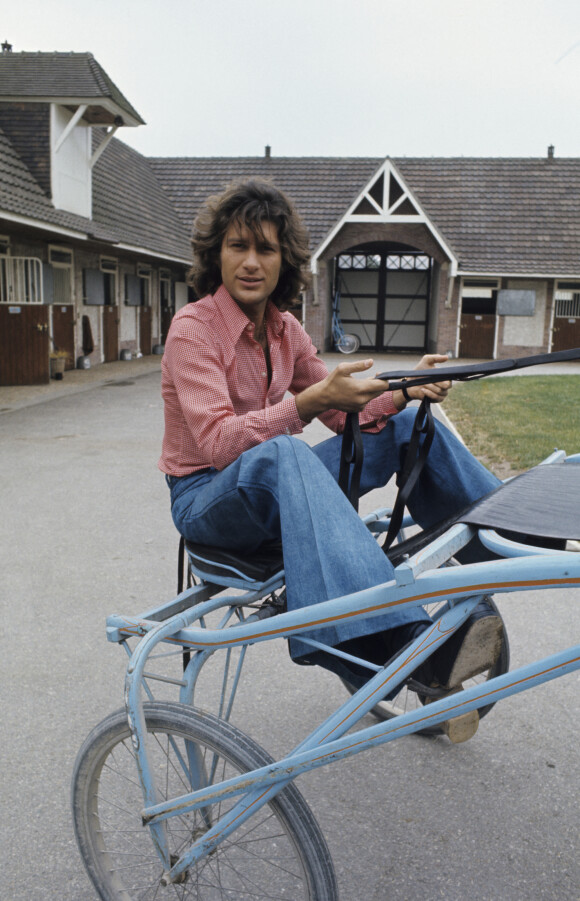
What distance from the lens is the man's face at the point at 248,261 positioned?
235cm

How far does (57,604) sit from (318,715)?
1.69 metres

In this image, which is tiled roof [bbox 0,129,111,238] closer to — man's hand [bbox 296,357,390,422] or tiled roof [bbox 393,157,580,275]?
man's hand [bbox 296,357,390,422]

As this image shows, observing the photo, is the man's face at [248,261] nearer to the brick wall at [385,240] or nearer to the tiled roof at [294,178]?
the brick wall at [385,240]

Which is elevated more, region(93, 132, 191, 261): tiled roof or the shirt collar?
region(93, 132, 191, 261): tiled roof

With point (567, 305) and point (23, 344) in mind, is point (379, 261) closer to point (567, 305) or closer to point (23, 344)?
point (567, 305)

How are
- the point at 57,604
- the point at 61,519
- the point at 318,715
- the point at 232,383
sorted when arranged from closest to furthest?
the point at 232,383
the point at 318,715
the point at 57,604
the point at 61,519

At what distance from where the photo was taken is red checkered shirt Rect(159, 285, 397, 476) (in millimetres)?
2020

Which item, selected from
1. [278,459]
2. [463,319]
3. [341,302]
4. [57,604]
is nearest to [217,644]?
[278,459]

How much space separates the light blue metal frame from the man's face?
0.99 meters

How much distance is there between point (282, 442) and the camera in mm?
1838

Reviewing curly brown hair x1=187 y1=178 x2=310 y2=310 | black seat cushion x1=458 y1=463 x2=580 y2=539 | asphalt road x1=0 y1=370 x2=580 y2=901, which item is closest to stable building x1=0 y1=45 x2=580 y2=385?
asphalt road x1=0 y1=370 x2=580 y2=901

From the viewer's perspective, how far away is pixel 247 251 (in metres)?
2.36

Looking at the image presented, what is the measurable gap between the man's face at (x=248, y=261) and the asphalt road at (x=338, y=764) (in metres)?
1.51

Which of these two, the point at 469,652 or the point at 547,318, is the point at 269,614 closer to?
the point at 469,652
